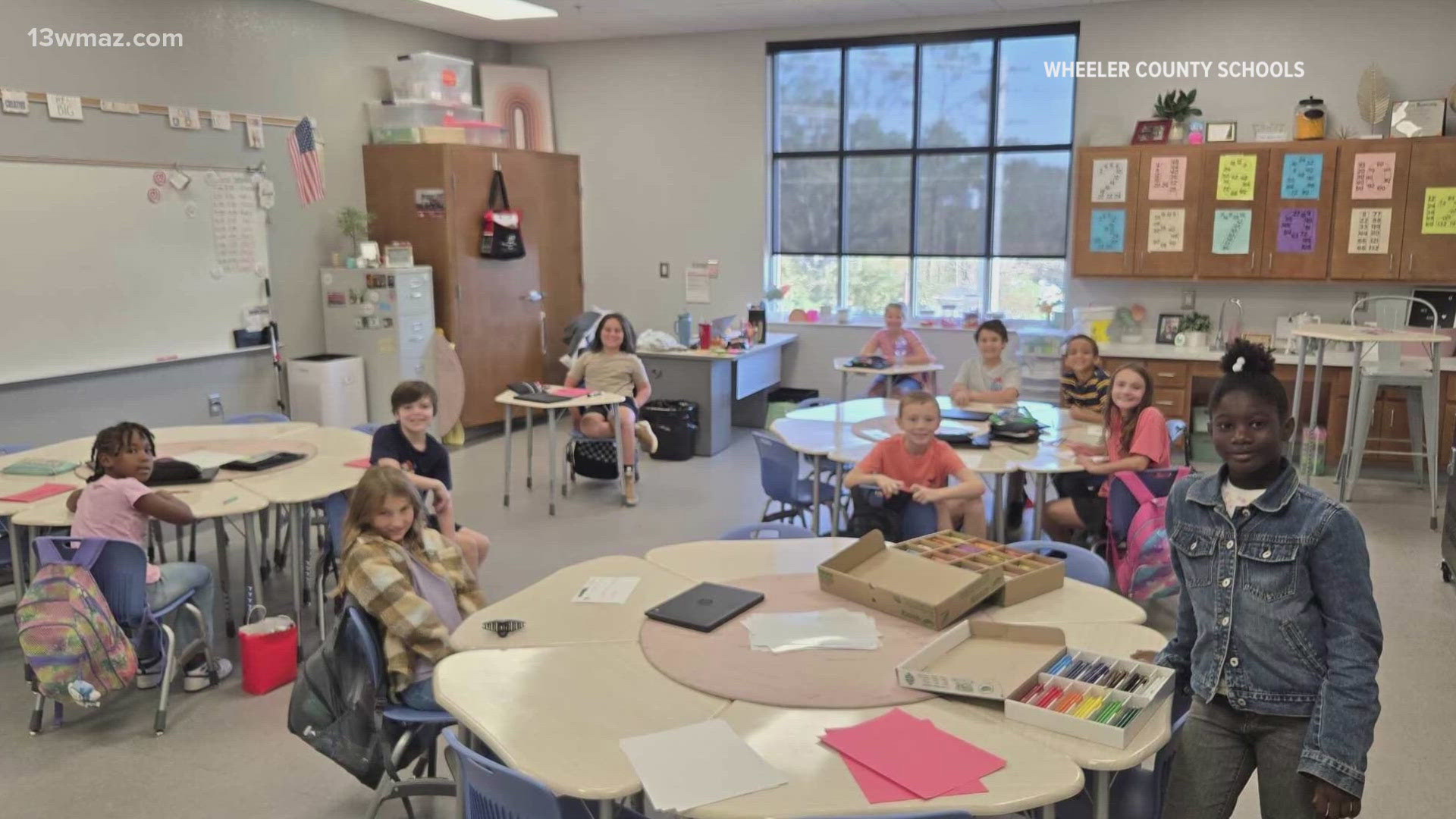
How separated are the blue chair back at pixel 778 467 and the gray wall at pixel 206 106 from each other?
3.77 m

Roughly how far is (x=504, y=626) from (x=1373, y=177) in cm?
678

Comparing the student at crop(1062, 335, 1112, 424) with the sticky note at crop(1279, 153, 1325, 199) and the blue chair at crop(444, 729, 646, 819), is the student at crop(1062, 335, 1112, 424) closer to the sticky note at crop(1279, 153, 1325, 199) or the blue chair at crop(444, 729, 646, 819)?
the sticky note at crop(1279, 153, 1325, 199)

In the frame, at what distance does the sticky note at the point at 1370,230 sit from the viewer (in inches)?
270

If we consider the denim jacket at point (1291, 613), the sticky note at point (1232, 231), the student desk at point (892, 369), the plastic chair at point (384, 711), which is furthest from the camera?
the sticky note at point (1232, 231)

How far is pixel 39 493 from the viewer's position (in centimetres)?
390

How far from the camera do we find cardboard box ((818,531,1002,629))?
8.39 ft

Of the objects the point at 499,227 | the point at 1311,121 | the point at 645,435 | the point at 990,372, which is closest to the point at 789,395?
the point at 645,435

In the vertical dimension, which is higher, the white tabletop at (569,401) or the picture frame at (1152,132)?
the picture frame at (1152,132)

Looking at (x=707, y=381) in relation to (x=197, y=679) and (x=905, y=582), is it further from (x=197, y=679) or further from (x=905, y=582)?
(x=905, y=582)

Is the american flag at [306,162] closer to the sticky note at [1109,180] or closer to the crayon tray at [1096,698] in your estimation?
the sticky note at [1109,180]

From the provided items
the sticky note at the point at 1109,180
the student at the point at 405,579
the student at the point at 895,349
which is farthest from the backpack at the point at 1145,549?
the sticky note at the point at 1109,180

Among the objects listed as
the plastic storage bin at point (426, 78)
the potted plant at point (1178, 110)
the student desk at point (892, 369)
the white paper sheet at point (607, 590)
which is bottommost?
the white paper sheet at point (607, 590)

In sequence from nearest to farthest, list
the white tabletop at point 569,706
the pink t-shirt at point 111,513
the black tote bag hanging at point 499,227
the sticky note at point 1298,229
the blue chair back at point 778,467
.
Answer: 1. the white tabletop at point 569,706
2. the pink t-shirt at point 111,513
3. the blue chair back at point 778,467
4. the sticky note at point 1298,229
5. the black tote bag hanging at point 499,227

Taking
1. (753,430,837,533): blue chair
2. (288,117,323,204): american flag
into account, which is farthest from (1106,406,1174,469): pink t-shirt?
(288,117,323,204): american flag
